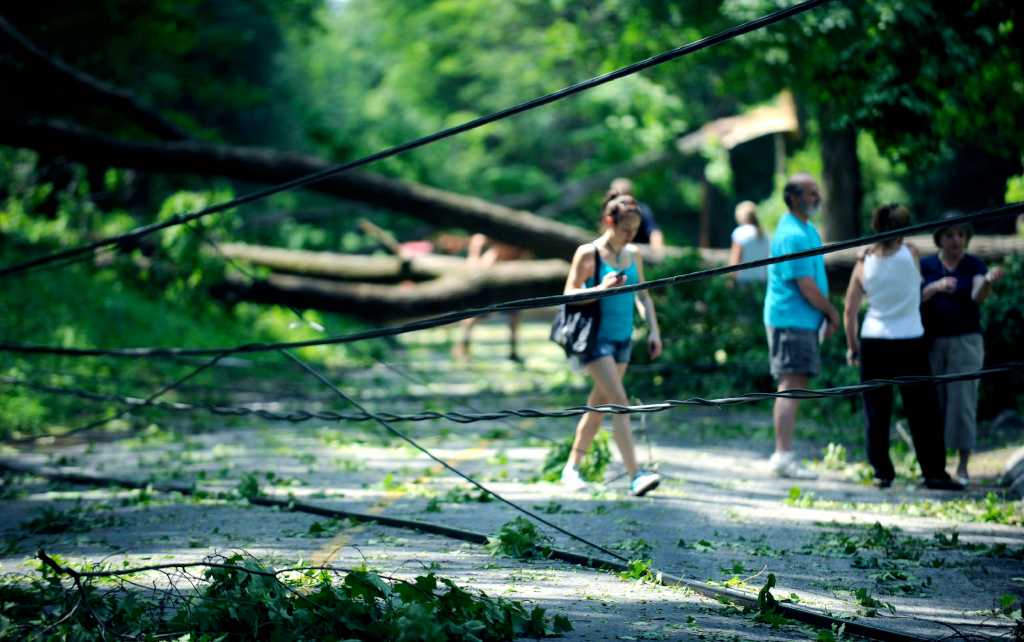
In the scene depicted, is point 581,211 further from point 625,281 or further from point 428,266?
point 625,281

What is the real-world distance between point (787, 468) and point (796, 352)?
38.3 inches

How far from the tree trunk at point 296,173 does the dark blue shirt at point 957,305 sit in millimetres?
6262

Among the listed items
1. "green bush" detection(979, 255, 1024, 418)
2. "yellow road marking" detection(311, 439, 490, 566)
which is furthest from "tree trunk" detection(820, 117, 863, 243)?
"yellow road marking" detection(311, 439, 490, 566)

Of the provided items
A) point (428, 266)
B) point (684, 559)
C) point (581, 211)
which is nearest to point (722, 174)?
point (581, 211)

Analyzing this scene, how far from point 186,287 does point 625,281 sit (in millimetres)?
9552

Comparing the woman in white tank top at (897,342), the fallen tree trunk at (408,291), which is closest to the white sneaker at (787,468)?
the woman in white tank top at (897,342)

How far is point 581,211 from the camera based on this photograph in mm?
37562

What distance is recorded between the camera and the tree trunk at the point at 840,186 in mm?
16547

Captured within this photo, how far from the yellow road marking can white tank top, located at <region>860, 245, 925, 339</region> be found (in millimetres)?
3654

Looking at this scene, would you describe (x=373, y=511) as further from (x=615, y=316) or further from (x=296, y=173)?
(x=296, y=173)

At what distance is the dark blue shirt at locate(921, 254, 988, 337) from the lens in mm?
8633

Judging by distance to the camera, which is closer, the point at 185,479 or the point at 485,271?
the point at 185,479

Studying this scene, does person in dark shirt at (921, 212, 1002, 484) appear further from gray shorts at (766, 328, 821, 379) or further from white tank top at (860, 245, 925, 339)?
gray shorts at (766, 328, 821, 379)

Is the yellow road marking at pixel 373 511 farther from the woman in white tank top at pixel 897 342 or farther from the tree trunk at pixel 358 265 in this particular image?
the tree trunk at pixel 358 265
